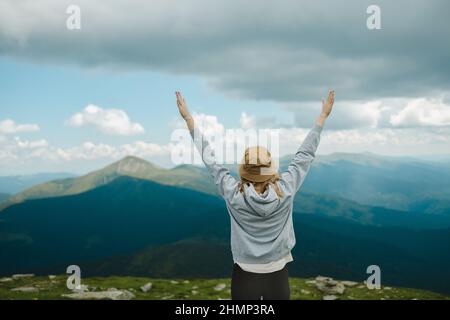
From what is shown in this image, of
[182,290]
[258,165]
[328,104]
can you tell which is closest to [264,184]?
[258,165]

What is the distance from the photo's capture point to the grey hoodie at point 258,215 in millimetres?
5934

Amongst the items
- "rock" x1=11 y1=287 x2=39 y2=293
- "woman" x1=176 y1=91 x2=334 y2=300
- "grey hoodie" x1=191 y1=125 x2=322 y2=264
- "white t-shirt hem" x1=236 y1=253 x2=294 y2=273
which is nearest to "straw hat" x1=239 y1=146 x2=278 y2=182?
"woman" x1=176 y1=91 x2=334 y2=300

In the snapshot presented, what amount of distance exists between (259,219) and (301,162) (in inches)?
47.4

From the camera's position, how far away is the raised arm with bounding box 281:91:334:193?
635 centimetres

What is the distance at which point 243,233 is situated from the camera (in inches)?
246

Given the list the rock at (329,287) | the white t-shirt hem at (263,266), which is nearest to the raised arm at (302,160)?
the white t-shirt hem at (263,266)

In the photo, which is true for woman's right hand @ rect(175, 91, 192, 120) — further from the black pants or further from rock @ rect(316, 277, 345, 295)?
rock @ rect(316, 277, 345, 295)

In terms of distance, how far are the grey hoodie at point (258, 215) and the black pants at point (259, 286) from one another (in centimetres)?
21

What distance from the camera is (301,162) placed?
664cm
